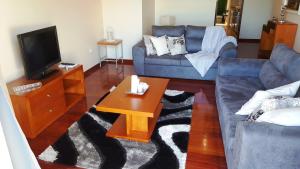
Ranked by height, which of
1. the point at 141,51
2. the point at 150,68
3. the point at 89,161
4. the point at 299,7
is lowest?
the point at 89,161

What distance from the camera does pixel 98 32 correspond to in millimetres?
4895

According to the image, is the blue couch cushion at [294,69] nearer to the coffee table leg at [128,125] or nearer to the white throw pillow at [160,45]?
the coffee table leg at [128,125]

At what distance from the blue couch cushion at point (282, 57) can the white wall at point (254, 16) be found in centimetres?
470

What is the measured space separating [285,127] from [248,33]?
6.59 m

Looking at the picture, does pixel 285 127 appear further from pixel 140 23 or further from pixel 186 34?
pixel 140 23

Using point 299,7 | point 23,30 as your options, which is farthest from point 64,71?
point 299,7

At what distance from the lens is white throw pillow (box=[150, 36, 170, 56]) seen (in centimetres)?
415

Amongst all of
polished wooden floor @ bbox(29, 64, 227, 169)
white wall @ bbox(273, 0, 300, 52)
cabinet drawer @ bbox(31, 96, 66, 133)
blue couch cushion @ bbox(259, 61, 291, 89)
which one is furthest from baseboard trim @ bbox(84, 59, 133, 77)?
white wall @ bbox(273, 0, 300, 52)

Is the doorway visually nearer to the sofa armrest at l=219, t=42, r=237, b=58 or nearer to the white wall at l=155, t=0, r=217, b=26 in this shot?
the white wall at l=155, t=0, r=217, b=26

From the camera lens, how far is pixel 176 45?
421 centimetres

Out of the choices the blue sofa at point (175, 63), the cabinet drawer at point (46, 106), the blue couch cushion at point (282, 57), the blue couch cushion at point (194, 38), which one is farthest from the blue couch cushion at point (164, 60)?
the cabinet drawer at point (46, 106)

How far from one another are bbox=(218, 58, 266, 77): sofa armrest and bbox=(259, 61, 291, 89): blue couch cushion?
0.12 metres

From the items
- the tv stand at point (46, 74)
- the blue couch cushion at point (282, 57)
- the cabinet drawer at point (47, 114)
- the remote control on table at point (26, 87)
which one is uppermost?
the blue couch cushion at point (282, 57)

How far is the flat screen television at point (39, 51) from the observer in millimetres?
2529
